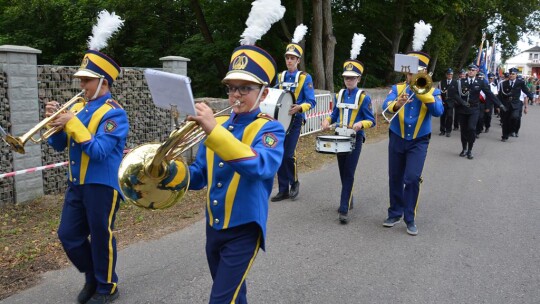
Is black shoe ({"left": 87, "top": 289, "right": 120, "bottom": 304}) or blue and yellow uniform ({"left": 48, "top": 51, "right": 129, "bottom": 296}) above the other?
blue and yellow uniform ({"left": 48, "top": 51, "right": 129, "bottom": 296})

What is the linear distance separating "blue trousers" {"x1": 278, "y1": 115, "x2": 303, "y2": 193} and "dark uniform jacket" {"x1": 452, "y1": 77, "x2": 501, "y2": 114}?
5812 millimetres

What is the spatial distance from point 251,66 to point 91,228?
1888 millimetres

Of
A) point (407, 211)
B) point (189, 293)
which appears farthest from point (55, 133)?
point (407, 211)

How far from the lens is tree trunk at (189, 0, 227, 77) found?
1842 cm

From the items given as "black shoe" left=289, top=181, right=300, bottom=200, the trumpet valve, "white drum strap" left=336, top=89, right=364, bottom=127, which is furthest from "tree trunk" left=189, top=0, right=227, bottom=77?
the trumpet valve

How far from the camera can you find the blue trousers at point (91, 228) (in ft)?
12.0

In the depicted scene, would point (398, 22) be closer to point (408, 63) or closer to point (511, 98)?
point (511, 98)

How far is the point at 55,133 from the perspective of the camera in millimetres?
3717

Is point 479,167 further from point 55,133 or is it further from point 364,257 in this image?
point 55,133

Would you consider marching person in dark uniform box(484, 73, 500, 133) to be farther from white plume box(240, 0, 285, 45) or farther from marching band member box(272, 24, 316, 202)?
white plume box(240, 0, 285, 45)

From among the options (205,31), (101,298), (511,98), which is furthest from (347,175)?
(205,31)

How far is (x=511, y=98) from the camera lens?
1429cm

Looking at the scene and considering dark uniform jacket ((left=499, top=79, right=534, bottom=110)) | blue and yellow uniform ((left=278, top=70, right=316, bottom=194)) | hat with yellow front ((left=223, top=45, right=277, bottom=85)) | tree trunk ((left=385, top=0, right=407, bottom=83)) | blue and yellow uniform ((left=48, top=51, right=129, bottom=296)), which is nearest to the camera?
hat with yellow front ((left=223, top=45, right=277, bottom=85))

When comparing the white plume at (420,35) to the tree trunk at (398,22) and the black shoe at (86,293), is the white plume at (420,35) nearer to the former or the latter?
the black shoe at (86,293)
